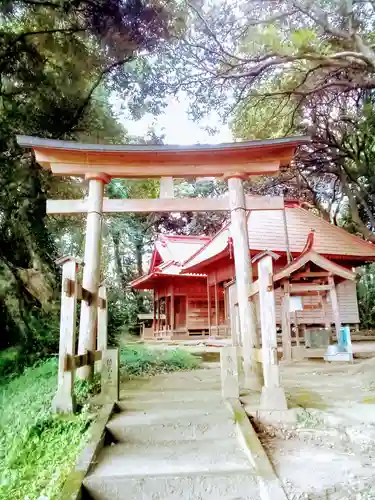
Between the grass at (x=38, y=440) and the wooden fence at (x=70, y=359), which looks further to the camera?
the wooden fence at (x=70, y=359)

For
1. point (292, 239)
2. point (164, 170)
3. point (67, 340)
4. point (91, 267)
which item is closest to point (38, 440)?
point (67, 340)

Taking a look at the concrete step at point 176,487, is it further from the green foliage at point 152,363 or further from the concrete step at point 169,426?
the green foliage at point 152,363

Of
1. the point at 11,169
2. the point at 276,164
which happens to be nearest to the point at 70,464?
the point at 276,164

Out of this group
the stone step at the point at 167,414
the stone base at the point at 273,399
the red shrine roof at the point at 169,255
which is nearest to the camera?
the stone step at the point at 167,414

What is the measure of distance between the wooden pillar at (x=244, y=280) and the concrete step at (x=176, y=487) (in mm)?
2242

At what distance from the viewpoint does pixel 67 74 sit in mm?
10594

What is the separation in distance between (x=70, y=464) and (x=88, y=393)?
1.62 metres

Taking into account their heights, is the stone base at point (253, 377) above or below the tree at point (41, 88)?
below

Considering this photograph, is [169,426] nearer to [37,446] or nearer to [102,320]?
[37,446]

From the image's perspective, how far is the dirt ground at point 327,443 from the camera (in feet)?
9.73

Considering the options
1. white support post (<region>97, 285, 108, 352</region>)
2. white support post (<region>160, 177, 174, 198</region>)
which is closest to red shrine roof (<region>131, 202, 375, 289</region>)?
white support post (<region>160, 177, 174, 198</region>)

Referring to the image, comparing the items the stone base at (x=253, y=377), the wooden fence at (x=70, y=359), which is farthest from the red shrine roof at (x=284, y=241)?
the wooden fence at (x=70, y=359)

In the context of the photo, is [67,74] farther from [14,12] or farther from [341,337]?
[341,337]

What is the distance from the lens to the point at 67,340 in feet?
14.9
